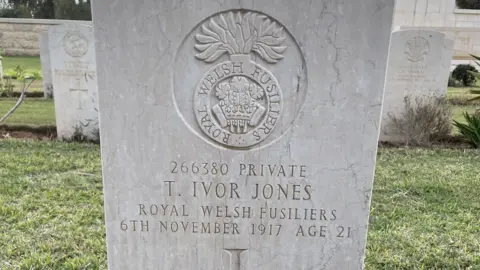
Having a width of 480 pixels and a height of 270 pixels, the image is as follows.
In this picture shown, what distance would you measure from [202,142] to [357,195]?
86 centimetres

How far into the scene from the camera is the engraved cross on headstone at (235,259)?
2172 millimetres

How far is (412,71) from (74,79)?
5.74 m

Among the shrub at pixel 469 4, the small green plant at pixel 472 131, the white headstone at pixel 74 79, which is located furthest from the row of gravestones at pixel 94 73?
the shrub at pixel 469 4

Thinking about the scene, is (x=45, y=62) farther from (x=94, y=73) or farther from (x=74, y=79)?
(x=94, y=73)

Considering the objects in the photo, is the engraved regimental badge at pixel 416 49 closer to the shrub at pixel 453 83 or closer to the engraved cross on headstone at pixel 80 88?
the engraved cross on headstone at pixel 80 88

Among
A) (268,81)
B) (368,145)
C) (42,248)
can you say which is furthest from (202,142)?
(42,248)

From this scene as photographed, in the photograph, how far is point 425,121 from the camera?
259 inches

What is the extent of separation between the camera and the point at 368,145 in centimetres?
197

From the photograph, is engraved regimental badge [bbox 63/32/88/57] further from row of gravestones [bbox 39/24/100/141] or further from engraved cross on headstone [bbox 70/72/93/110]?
engraved cross on headstone [bbox 70/72/93/110]

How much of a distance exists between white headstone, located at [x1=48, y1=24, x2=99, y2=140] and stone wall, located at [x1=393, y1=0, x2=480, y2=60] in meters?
12.1

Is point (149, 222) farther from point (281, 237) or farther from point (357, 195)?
point (357, 195)

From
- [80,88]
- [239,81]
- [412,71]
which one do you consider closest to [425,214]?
[239,81]

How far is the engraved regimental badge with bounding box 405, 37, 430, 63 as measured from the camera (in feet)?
22.2

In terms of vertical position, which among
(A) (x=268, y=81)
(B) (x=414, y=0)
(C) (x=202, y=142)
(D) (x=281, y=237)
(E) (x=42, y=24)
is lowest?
(D) (x=281, y=237)
